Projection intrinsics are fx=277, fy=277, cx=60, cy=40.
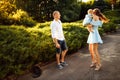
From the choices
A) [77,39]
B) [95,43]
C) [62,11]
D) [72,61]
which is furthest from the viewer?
[62,11]

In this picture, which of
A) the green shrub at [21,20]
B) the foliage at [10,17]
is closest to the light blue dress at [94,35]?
the foliage at [10,17]

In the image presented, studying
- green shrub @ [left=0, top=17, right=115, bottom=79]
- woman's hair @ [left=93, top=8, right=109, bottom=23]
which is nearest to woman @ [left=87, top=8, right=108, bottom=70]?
woman's hair @ [left=93, top=8, right=109, bottom=23]

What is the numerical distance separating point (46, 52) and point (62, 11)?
1152cm

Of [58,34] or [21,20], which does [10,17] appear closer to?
[21,20]

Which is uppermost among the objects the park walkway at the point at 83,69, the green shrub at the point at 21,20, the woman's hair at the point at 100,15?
the woman's hair at the point at 100,15

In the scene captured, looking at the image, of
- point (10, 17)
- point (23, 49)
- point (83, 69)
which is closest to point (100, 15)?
point (83, 69)

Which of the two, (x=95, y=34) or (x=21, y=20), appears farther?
(x=21, y=20)

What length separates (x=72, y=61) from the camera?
30.9 feet

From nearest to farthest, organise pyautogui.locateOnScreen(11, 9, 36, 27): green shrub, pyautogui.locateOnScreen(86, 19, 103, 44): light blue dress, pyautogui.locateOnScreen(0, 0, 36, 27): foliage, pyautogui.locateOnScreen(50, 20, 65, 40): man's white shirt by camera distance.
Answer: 1. pyautogui.locateOnScreen(86, 19, 103, 44): light blue dress
2. pyautogui.locateOnScreen(50, 20, 65, 40): man's white shirt
3. pyautogui.locateOnScreen(0, 0, 36, 27): foliage
4. pyautogui.locateOnScreen(11, 9, 36, 27): green shrub

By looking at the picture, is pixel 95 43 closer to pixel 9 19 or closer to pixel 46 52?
pixel 46 52

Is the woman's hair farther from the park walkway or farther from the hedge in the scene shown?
the hedge

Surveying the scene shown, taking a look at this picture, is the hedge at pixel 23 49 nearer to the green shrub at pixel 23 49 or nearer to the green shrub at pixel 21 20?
the green shrub at pixel 23 49

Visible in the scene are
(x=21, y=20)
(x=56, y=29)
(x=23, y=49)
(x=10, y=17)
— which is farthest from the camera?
(x=21, y=20)

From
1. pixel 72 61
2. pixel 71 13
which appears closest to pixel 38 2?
pixel 71 13
